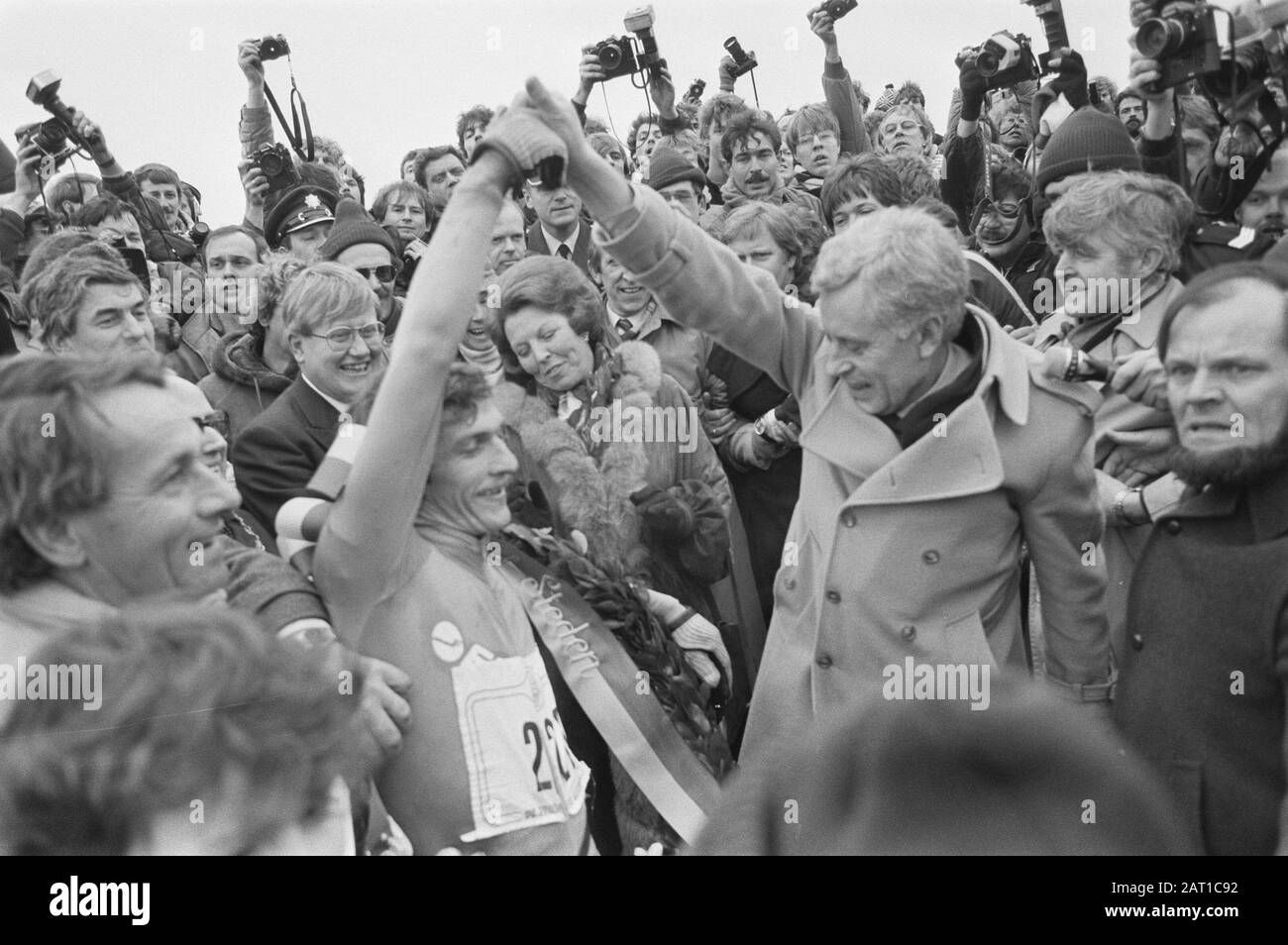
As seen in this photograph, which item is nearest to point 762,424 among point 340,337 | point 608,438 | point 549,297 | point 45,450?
point 608,438

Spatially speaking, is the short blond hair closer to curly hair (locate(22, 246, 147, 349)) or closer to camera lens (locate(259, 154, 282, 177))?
curly hair (locate(22, 246, 147, 349))

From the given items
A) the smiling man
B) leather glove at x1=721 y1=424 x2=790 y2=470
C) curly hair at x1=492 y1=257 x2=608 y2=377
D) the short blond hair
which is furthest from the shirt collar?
the short blond hair

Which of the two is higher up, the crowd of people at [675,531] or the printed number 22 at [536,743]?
the crowd of people at [675,531]

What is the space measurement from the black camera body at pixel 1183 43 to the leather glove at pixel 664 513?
179 centimetres

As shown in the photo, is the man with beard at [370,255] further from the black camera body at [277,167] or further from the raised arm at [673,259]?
the raised arm at [673,259]

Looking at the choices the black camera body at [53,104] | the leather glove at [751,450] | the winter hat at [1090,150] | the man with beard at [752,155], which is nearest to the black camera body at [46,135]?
the black camera body at [53,104]

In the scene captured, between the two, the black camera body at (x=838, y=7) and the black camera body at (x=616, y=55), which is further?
the black camera body at (x=838, y=7)

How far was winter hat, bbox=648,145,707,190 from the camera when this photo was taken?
5.81 meters

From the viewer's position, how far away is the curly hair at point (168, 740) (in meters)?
1.36

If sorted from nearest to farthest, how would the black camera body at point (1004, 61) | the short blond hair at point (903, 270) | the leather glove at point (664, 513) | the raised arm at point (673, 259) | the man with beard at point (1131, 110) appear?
the raised arm at point (673, 259) < the short blond hair at point (903, 270) < the leather glove at point (664, 513) < the black camera body at point (1004, 61) < the man with beard at point (1131, 110)

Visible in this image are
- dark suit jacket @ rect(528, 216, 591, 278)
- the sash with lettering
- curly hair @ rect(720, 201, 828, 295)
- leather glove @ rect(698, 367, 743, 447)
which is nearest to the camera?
the sash with lettering
